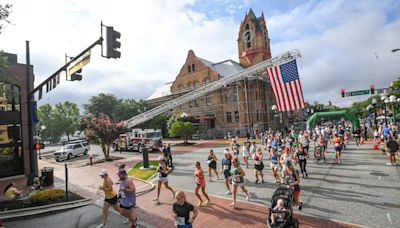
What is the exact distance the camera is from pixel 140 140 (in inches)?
1121

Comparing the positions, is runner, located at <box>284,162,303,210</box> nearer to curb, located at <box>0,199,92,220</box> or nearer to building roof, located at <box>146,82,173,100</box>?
curb, located at <box>0,199,92,220</box>

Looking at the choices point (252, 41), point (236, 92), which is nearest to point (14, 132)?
point (236, 92)

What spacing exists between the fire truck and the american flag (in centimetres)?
1541

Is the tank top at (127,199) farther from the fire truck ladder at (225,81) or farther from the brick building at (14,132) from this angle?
the fire truck ladder at (225,81)

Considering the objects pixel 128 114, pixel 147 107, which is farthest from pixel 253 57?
pixel 128 114

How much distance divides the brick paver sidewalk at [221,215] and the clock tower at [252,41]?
147ft

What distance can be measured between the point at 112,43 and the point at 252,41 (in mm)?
45206

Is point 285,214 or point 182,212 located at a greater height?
point 182,212

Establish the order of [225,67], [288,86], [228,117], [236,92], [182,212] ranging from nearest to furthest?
[182,212] → [288,86] → [236,92] → [228,117] → [225,67]

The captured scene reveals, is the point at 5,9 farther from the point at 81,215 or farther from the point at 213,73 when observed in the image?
the point at 213,73

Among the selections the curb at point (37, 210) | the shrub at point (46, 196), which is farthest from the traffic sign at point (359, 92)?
the shrub at point (46, 196)

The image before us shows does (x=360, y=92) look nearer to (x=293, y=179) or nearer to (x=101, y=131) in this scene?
(x=293, y=179)

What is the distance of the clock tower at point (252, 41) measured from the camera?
49500 mm

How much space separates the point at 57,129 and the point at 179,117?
1830 inches
